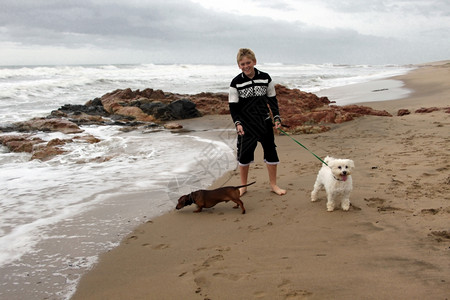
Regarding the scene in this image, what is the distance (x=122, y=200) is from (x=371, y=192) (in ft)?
10.7

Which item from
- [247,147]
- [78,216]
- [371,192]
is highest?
[247,147]

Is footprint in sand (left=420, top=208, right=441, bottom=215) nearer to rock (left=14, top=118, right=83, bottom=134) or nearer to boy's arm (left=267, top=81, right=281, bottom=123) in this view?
boy's arm (left=267, top=81, right=281, bottom=123)

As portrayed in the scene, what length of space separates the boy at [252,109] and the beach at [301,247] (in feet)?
1.90

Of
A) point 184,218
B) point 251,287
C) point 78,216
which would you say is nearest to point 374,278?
point 251,287

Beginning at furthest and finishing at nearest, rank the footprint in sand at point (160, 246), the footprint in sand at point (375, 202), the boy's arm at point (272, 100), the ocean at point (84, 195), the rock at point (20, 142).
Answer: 1. the rock at point (20, 142)
2. the boy's arm at point (272, 100)
3. the footprint in sand at point (375, 202)
4. the footprint in sand at point (160, 246)
5. the ocean at point (84, 195)

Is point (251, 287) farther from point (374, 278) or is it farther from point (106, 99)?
point (106, 99)

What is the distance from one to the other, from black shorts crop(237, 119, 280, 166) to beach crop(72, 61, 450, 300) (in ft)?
1.62

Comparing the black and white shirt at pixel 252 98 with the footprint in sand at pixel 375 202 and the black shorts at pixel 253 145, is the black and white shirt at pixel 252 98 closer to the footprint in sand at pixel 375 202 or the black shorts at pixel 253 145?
the black shorts at pixel 253 145

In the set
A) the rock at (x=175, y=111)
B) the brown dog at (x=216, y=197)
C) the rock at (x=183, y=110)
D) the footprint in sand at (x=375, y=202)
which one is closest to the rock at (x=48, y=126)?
the rock at (x=175, y=111)

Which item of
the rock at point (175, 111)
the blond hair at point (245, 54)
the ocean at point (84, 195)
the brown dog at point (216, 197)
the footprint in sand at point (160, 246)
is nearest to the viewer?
the ocean at point (84, 195)

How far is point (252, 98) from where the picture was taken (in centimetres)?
456

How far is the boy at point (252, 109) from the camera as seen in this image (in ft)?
14.7

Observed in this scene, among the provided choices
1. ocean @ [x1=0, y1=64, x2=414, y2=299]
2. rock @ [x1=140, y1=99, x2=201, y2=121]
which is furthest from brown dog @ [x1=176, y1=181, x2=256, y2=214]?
rock @ [x1=140, y1=99, x2=201, y2=121]

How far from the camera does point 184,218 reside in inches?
166
